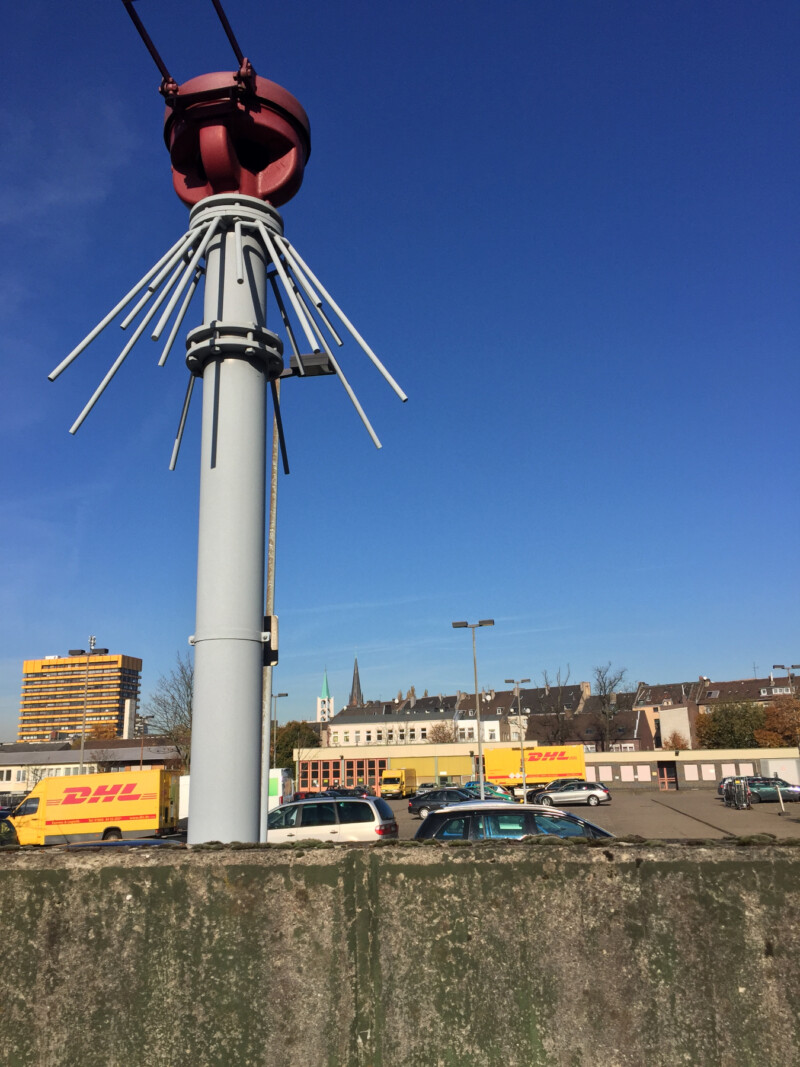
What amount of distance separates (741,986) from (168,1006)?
2736mm

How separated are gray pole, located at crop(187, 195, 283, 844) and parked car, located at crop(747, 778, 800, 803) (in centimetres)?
3568

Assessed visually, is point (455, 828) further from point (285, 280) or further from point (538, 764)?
point (538, 764)

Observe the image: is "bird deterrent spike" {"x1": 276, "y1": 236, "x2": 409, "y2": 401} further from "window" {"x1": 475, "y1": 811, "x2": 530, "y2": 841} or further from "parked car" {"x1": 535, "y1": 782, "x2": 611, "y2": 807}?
"parked car" {"x1": 535, "y1": 782, "x2": 611, "y2": 807}

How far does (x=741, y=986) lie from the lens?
3.62 meters

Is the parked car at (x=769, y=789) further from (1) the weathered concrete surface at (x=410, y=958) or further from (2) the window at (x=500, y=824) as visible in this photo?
(1) the weathered concrete surface at (x=410, y=958)

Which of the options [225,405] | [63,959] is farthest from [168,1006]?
[225,405]

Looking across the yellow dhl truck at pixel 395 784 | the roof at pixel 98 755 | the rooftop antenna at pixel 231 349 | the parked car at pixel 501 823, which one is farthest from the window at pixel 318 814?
the roof at pixel 98 755

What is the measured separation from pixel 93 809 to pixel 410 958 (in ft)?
83.5

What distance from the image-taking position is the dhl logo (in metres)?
26.0

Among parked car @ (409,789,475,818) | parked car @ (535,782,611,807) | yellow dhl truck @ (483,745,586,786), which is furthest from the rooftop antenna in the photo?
yellow dhl truck @ (483,745,586,786)

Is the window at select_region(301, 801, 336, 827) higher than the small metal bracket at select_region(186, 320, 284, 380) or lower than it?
lower

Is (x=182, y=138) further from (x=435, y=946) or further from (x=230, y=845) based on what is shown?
(x=435, y=946)

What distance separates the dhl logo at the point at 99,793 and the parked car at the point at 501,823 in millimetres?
17085

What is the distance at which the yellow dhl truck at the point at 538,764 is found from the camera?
48.4m
